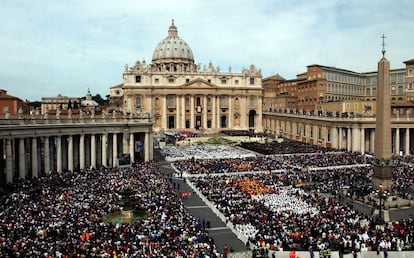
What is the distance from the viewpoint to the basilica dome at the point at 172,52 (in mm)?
142500

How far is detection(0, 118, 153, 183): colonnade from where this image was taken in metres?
40.0

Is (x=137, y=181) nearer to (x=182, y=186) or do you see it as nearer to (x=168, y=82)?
(x=182, y=186)

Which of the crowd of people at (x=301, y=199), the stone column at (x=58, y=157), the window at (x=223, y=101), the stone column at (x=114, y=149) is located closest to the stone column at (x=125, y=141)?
the stone column at (x=114, y=149)

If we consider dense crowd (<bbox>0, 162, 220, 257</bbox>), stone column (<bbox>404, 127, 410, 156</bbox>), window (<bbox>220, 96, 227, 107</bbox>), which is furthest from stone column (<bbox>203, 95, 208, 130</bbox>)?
dense crowd (<bbox>0, 162, 220, 257</bbox>)

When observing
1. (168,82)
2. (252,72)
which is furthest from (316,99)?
(168,82)

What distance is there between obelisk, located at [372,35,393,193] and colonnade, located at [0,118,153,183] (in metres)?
27.6

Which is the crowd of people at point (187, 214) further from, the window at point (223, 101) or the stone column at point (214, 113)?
the window at point (223, 101)

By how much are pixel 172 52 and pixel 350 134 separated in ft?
288

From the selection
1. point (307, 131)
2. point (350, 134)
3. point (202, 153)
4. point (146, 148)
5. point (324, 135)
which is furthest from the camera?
point (307, 131)

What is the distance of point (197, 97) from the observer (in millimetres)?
112875

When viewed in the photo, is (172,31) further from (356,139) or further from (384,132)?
(384,132)

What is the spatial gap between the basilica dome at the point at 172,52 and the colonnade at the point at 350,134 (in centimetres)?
6721

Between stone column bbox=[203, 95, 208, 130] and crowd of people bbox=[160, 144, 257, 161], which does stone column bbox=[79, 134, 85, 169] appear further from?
stone column bbox=[203, 95, 208, 130]

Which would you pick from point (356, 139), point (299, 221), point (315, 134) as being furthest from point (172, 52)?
point (299, 221)
